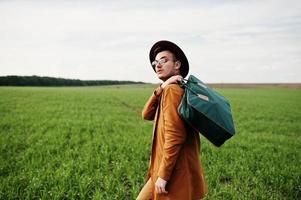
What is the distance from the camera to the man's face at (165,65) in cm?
248

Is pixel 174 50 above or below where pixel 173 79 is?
above

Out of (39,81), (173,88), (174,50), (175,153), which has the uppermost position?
(39,81)

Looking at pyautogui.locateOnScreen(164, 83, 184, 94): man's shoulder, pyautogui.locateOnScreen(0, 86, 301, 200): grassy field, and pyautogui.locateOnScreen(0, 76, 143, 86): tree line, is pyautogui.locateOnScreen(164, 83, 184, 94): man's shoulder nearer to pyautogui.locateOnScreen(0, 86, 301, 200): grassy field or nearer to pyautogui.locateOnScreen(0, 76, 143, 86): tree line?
pyautogui.locateOnScreen(0, 86, 301, 200): grassy field

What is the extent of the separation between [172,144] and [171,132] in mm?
97

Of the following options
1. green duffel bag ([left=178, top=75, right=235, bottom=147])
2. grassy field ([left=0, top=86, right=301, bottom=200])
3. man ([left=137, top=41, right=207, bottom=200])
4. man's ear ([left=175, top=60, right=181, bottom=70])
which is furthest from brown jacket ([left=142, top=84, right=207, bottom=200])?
grassy field ([left=0, top=86, right=301, bottom=200])

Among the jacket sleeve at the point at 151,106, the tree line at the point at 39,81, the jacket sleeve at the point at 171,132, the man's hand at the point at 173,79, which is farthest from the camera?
the tree line at the point at 39,81

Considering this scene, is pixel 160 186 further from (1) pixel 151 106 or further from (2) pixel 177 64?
(2) pixel 177 64

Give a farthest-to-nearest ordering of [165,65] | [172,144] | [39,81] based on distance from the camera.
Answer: [39,81] → [165,65] → [172,144]

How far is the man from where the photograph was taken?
2.21 meters

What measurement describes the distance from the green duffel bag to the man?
5.0 inches

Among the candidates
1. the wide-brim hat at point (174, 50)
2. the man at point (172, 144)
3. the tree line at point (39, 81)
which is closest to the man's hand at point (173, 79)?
the man at point (172, 144)

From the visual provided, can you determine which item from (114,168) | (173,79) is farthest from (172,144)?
(114,168)

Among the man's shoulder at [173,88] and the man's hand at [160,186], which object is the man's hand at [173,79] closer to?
the man's shoulder at [173,88]

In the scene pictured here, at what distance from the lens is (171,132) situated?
219cm
